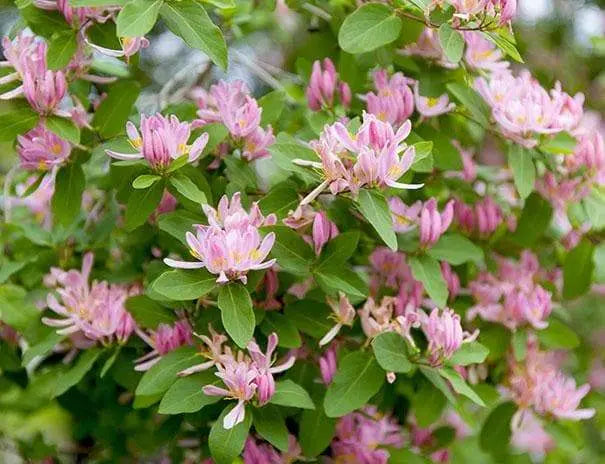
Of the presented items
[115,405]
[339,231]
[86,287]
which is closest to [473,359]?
[339,231]

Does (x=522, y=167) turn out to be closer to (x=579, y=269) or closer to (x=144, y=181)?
(x=579, y=269)

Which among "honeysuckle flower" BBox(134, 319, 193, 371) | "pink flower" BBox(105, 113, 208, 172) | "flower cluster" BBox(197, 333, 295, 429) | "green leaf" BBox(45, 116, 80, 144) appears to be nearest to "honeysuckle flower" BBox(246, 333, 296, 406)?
"flower cluster" BBox(197, 333, 295, 429)

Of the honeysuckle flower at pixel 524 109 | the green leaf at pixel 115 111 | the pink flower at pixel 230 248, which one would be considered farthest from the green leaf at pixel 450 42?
the green leaf at pixel 115 111

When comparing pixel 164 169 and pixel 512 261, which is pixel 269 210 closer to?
pixel 164 169

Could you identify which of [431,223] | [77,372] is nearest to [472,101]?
[431,223]

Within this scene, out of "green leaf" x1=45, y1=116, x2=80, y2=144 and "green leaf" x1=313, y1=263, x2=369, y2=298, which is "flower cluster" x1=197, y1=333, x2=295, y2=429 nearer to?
"green leaf" x1=313, y1=263, x2=369, y2=298

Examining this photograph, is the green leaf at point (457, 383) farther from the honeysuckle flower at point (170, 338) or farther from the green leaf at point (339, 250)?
the honeysuckle flower at point (170, 338)
